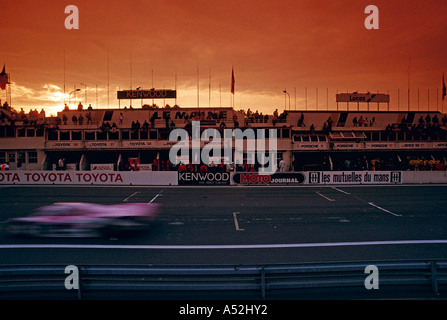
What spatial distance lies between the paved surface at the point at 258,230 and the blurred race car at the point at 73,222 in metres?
0.31

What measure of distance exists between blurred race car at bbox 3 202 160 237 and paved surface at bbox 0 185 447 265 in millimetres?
307

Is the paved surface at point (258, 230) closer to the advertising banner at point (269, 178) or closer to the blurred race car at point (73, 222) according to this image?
the blurred race car at point (73, 222)

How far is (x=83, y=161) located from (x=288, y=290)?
34.7m

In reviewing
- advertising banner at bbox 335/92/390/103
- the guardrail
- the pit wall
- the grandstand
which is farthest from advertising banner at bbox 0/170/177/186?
advertising banner at bbox 335/92/390/103

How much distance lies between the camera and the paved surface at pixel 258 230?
31.5 ft

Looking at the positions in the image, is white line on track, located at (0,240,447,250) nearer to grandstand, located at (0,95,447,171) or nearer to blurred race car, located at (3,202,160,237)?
blurred race car, located at (3,202,160,237)

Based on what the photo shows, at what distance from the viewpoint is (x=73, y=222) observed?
35.7 feet

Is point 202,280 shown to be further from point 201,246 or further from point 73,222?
point 73,222

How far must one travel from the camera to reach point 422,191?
22.3 metres

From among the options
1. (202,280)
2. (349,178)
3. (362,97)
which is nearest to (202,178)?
(349,178)

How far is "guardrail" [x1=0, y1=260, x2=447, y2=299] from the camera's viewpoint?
6.46 meters

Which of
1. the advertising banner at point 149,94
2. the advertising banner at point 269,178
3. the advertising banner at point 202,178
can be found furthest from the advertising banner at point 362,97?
the advertising banner at point 202,178

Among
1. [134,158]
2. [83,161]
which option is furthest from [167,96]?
[83,161]
